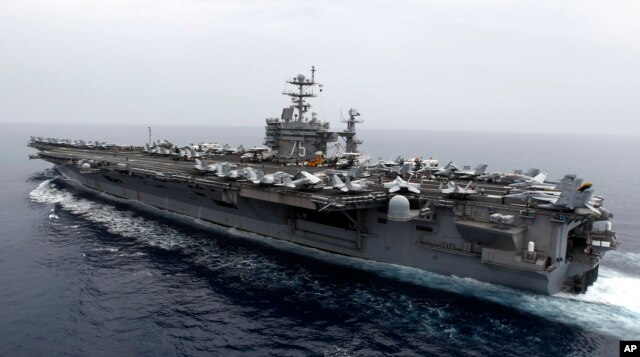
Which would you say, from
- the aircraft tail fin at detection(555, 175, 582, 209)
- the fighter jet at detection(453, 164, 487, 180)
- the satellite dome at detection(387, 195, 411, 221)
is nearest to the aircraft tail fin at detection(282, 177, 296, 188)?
the satellite dome at detection(387, 195, 411, 221)

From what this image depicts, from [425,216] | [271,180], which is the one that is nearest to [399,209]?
[425,216]

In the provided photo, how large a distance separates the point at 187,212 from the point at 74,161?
12.1m

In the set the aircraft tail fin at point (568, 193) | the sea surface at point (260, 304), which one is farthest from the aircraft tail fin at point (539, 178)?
the aircraft tail fin at point (568, 193)

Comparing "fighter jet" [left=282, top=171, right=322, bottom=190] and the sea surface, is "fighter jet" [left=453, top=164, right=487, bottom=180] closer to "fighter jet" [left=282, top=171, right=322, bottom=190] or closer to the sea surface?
the sea surface

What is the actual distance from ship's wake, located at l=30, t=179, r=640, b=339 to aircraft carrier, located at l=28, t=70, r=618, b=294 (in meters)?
0.39

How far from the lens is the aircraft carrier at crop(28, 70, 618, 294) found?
1515 centimetres

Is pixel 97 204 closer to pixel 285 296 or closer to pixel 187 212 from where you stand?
pixel 187 212

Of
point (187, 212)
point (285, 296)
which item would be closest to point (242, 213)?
point (187, 212)

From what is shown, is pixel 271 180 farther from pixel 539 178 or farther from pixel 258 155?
pixel 258 155

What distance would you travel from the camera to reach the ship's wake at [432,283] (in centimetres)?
1444

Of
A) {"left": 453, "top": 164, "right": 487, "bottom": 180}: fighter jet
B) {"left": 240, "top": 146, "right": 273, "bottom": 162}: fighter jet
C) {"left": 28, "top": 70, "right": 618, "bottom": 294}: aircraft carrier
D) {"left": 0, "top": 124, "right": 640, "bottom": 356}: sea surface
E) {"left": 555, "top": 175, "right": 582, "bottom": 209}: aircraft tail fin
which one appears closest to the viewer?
{"left": 0, "top": 124, "right": 640, "bottom": 356}: sea surface

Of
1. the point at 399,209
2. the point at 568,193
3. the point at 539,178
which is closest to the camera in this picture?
the point at 568,193

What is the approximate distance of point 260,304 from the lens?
49.0 feet

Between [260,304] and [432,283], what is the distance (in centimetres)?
662
